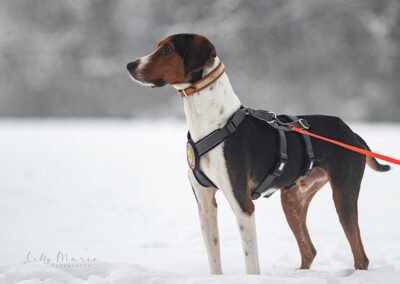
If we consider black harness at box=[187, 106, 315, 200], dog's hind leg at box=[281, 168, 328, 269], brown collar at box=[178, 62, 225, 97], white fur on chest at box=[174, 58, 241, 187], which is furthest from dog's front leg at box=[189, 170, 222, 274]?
dog's hind leg at box=[281, 168, 328, 269]

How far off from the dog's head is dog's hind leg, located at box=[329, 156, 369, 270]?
1.18m

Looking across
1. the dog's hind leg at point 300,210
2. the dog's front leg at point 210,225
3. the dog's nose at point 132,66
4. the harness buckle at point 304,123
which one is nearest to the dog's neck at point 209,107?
the dog's nose at point 132,66

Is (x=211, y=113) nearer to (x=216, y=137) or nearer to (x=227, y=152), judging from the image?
(x=216, y=137)

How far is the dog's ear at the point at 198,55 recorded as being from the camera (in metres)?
2.84

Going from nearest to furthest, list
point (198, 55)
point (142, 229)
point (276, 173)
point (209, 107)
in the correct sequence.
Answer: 1. point (198, 55)
2. point (209, 107)
3. point (276, 173)
4. point (142, 229)

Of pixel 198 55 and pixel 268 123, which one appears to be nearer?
pixel 198 55

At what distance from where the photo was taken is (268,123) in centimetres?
315

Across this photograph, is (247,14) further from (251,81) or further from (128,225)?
(128,225)

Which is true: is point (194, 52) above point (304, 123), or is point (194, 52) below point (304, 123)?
above

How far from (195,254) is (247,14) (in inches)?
980

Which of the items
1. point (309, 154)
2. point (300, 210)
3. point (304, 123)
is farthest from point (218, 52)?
point (309, 154)

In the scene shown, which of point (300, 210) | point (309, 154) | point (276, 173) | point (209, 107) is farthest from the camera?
point (300, 210)

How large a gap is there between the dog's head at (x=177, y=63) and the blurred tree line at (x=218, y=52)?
21.9 metres

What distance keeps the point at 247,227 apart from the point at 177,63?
3.45 feet
